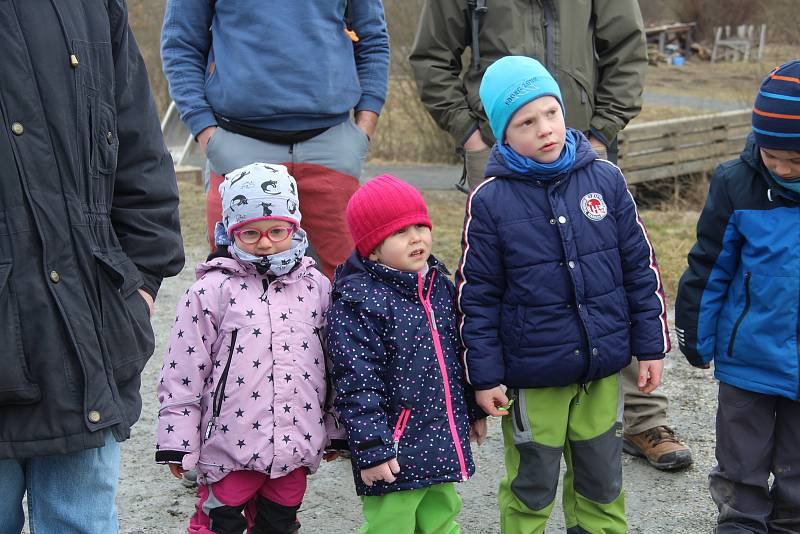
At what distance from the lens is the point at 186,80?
3.87 m

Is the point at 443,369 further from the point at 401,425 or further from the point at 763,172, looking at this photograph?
the point at 763,172

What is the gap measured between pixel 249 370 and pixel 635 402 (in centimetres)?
186

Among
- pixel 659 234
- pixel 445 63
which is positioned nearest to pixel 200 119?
pixel 445 63

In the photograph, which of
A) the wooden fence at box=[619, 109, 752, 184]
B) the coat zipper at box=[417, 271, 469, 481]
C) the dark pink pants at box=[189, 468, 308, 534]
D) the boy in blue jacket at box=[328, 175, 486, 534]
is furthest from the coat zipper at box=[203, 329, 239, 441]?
the wooden fence at box=[619, 109, 752, 184]

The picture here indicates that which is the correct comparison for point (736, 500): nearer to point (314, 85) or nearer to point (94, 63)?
point (314, 85)

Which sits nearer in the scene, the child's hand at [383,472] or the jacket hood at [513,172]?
the child's hand at [383,472]

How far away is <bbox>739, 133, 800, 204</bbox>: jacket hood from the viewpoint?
3.14m

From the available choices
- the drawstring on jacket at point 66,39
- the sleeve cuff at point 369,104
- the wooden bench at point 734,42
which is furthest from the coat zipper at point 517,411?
the wooden bench at point 734,42

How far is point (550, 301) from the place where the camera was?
10.1ft

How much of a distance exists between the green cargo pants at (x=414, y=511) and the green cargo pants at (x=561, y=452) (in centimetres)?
25

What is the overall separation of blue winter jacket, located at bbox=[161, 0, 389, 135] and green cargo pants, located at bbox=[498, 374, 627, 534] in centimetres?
135

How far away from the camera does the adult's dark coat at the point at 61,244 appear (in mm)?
2160

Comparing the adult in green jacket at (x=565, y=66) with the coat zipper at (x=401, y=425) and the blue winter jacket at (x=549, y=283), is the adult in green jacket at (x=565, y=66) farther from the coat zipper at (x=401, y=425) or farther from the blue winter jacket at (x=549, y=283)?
the coat zipper at (x=401, y=425)

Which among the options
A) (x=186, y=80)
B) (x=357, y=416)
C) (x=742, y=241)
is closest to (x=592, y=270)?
(x=742, y=241)
